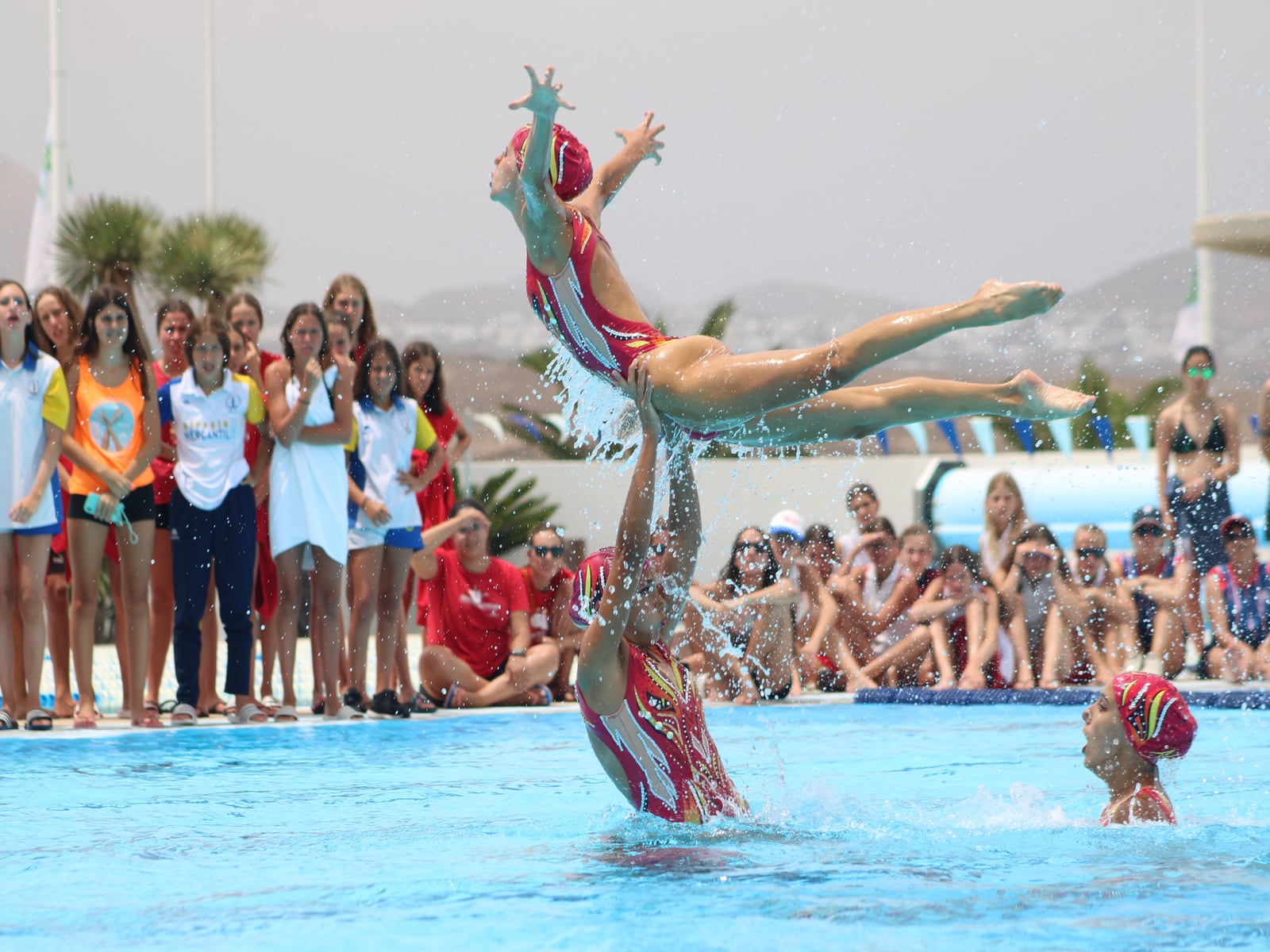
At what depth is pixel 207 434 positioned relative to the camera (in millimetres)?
7547

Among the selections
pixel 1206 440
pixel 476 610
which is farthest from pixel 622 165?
pixel 1206 440

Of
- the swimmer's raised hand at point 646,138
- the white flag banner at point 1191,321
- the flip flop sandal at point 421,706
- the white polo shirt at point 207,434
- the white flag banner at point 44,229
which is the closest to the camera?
the swimmer's raised hand at point 646,138

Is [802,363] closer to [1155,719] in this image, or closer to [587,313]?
[587,313]

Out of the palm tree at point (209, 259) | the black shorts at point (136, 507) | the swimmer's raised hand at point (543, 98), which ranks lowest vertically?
the black shorts at point (136, 507)

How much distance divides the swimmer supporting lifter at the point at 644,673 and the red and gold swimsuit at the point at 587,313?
625 millimetres

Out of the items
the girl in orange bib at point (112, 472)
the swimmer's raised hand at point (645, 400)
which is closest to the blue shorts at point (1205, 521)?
the swimmer's raised hand at point (645, 400)

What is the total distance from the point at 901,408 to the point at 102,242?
1902 centimetres

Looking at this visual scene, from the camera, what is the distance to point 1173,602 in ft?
30.7

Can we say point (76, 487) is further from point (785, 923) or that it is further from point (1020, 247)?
point (1020, 247)

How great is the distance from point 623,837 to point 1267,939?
199 centimetres

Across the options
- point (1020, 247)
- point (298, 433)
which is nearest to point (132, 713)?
point (298, 433)

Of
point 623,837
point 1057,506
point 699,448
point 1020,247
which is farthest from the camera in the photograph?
point 1020,247

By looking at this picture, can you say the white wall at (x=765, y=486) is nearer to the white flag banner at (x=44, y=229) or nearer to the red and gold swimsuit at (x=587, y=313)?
the white flag banner at (x=44, y=229)

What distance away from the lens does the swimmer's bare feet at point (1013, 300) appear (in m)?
4.26
